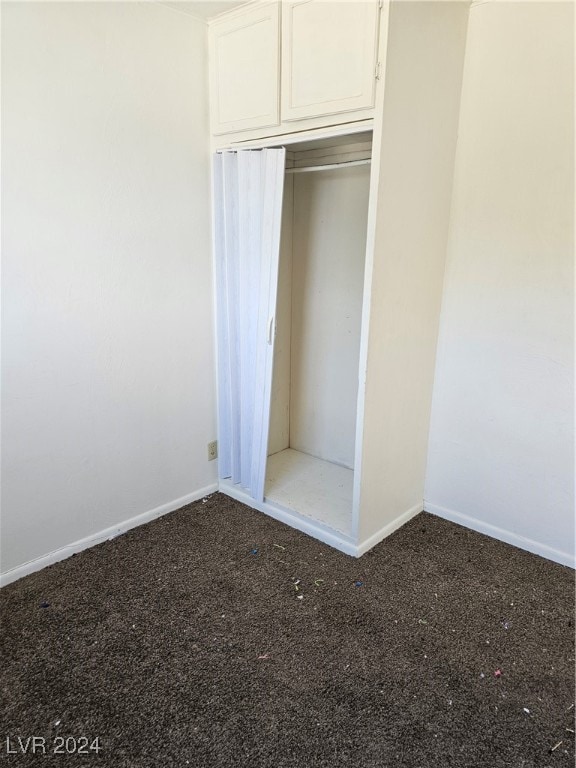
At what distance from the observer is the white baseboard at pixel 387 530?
2359 mm

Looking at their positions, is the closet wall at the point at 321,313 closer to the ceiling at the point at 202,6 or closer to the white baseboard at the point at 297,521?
the white baseboard at the point at 297,521

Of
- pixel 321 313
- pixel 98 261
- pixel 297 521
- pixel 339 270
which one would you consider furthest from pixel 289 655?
pixel 339 270

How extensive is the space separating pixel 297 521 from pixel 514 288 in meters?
1.57

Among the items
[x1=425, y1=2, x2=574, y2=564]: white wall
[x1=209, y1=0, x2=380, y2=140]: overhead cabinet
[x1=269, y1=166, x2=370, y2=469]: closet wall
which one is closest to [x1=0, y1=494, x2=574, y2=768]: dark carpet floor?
[x1=425, y1=2, x2=574, y2=564]: white wall

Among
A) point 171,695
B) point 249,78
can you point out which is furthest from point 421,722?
point 249,78

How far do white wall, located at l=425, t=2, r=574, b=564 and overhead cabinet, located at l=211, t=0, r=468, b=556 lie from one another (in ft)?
0.35

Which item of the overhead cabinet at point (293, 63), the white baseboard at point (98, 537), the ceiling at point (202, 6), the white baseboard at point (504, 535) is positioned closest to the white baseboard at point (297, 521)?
the white baseboard at point (98, 537)

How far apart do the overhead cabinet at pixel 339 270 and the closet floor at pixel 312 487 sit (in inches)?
0.5

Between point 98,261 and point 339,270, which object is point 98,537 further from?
point 339,270

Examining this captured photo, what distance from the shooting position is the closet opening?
2.68m

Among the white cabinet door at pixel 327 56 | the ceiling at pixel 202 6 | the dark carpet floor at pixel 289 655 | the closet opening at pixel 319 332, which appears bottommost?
the dark carpet floor at pixel 289 655

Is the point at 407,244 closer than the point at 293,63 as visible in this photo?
No

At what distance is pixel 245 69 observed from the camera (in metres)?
2.21

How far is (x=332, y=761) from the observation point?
1414 millimetres
